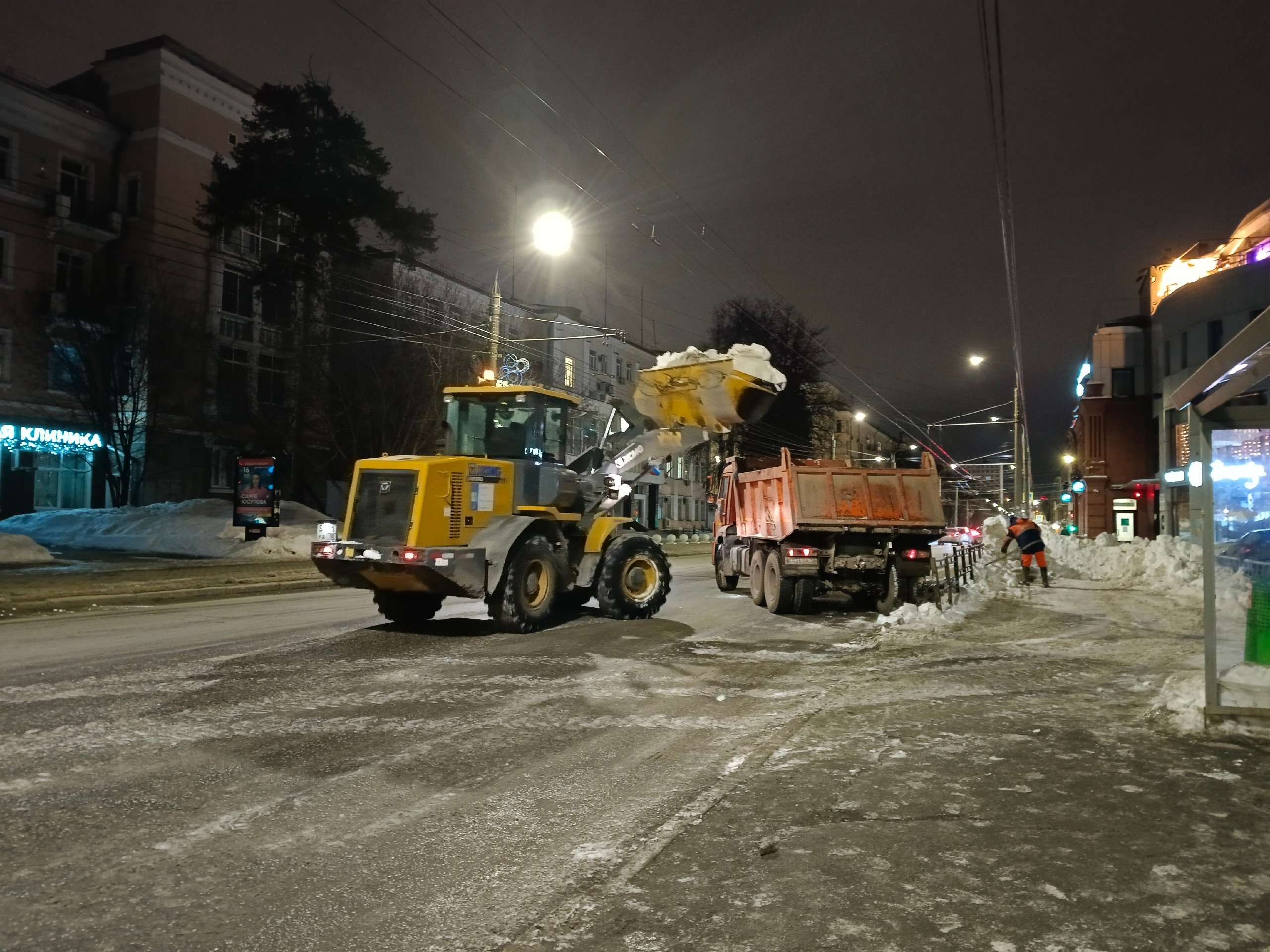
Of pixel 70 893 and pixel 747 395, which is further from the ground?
pixel 747 395

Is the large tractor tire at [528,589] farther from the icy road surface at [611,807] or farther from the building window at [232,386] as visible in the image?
the building window at [232,386]

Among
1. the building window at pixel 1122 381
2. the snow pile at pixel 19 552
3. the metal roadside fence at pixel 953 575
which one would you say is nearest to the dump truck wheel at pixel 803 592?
the metal roadside fence at pixel 953 575

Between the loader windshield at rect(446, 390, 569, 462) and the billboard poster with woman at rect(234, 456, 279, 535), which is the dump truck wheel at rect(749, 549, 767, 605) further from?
the billboard poster with woman at rect(234, 456, 279, 535)

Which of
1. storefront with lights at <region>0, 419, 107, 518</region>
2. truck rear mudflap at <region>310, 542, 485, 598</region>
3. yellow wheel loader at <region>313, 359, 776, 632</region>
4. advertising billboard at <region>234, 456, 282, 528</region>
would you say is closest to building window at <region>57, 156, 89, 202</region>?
storefront with lights at <region>0, 419, 107, 518</region>

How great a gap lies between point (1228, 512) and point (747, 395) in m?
6.75

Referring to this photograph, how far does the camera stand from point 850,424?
10994cm

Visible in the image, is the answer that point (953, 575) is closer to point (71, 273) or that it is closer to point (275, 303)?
point (275, 303)

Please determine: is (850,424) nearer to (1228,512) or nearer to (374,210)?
(374,210)

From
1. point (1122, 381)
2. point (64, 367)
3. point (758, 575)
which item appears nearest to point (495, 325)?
point (758, 575)

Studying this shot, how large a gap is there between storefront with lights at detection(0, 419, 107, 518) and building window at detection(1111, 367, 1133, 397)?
54.0 meters

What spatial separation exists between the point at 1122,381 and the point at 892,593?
51415mm

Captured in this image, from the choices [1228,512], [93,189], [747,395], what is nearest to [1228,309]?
[747,395]

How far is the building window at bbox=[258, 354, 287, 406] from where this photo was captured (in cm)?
4047

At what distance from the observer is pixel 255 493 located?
2700cm
